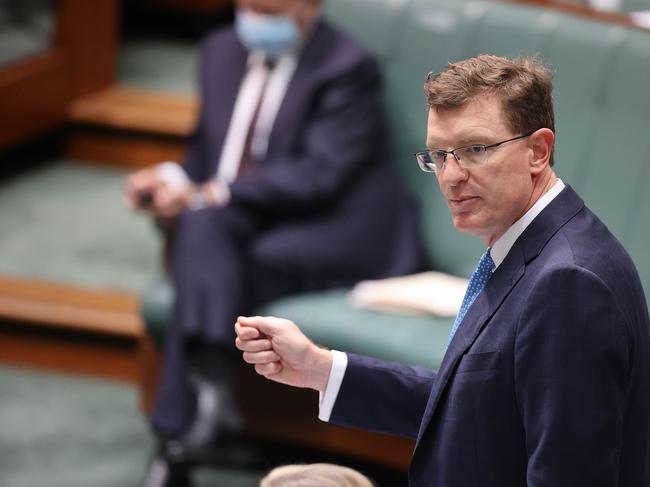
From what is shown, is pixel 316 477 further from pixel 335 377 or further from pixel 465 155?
pixel 465 155

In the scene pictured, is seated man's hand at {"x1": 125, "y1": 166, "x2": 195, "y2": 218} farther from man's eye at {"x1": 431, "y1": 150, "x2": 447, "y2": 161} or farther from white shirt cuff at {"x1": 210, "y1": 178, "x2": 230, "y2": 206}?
man's eye at {"x1": 431, "y1": 150, "x2": 447, "y2": 161}

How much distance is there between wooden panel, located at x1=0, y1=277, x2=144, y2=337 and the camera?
127 inches

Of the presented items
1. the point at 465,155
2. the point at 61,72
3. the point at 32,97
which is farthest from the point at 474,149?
the point at 61,72

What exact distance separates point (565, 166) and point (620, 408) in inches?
51.9

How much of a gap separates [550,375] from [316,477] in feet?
1.06

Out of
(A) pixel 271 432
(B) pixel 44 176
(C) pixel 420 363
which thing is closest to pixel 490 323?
(C) pixel 420 363

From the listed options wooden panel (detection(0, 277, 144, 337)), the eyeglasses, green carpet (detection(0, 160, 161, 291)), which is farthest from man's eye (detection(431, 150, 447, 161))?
green carpet (detection(0, 160, 161, 291))

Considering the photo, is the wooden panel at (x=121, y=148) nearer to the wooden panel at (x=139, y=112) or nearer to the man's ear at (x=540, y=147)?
the wooden panel at (x=139, y=112)

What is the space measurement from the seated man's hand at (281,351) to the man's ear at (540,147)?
0.32m

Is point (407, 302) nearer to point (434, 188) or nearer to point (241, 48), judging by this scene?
point (434, 188)

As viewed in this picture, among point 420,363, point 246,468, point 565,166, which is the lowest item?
point 246,468

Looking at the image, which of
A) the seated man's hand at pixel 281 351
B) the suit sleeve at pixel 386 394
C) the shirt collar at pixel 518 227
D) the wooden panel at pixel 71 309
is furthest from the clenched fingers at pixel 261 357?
the wooden panel at pixel 71 309

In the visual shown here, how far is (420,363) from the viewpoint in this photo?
8.18ft

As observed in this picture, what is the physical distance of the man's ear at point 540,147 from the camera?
1235 mm
